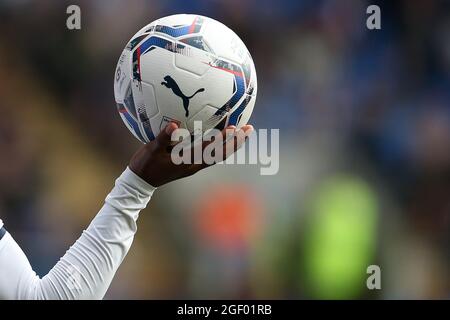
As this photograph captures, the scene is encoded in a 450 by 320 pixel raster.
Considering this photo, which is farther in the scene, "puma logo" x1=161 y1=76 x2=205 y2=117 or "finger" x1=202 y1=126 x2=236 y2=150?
"puma logo" x1=161 y1=76 x2=205 y2=117

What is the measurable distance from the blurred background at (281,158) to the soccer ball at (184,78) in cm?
337

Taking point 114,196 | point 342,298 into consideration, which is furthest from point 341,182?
point 114,196

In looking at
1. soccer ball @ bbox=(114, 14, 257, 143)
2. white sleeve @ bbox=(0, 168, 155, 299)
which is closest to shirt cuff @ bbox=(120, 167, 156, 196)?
white sleeve @ bbox=(0, 168, 155, 299)

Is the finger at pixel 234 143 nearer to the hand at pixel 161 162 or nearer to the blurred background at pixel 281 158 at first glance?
the hand at pixel 161 162

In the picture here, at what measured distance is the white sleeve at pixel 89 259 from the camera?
1.84 meters

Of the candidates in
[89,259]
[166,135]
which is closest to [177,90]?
[166,135]

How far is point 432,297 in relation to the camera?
567 centimetres

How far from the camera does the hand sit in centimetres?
186

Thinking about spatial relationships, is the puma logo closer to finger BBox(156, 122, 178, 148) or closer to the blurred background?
finger BBox(156, 122, 178, 148)

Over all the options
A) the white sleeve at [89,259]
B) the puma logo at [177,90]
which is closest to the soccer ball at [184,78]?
the puma logo at [177,90]

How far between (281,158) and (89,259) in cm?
447

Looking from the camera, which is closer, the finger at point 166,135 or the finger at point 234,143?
the finger at point 166,135

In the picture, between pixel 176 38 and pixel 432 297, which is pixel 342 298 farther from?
pixel 176 38

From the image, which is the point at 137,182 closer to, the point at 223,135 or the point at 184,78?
the point at 223,135
